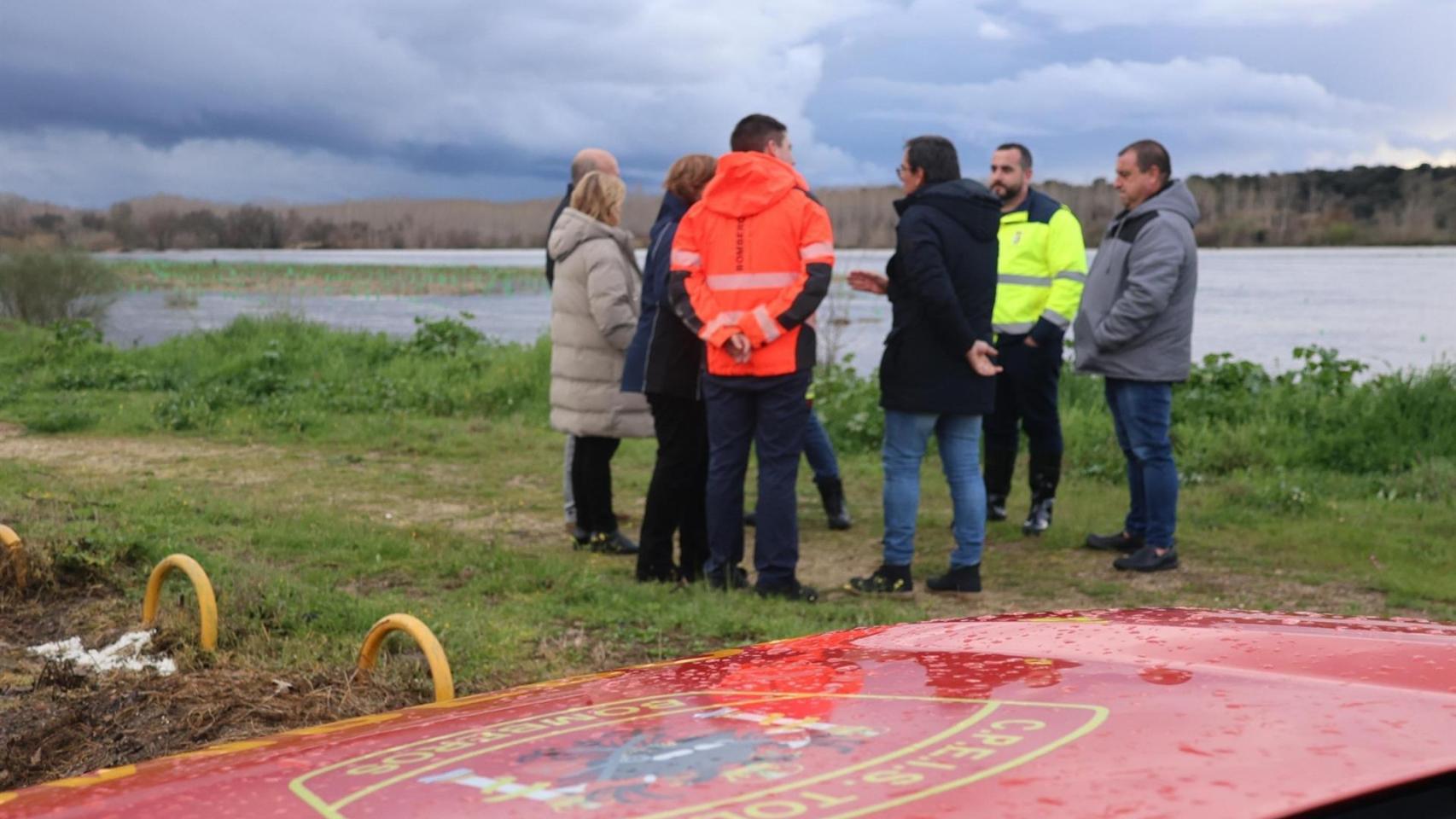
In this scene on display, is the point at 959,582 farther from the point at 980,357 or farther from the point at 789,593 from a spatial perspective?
the point at 980,357

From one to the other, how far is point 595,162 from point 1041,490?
10.2ft

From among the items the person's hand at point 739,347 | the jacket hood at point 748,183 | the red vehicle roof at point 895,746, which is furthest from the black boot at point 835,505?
the red vehicle roof at point 895,746

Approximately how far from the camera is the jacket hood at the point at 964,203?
6.08m

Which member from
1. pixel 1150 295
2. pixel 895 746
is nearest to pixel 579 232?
pixel 1150 295

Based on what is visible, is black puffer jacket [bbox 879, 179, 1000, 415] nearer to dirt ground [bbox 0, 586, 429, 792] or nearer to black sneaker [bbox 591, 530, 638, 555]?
black sneaker [bbox 591, 530, 638, 555]

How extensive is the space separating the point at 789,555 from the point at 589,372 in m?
1.68

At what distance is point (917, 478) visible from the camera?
251 inches

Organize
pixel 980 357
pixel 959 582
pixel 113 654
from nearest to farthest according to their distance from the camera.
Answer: pixel 113 654
pixel 980 357
pixel 959 582

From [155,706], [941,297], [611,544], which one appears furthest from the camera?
[611,544]

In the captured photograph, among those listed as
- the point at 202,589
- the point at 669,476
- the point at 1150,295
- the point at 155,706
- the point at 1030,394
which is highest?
the point at 1150,295

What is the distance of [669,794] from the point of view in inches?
52.5

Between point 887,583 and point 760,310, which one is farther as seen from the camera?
point 887,583

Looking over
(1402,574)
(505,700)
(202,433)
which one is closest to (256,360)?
(202,433)

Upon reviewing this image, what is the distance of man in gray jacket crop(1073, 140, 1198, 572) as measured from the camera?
6730mm
